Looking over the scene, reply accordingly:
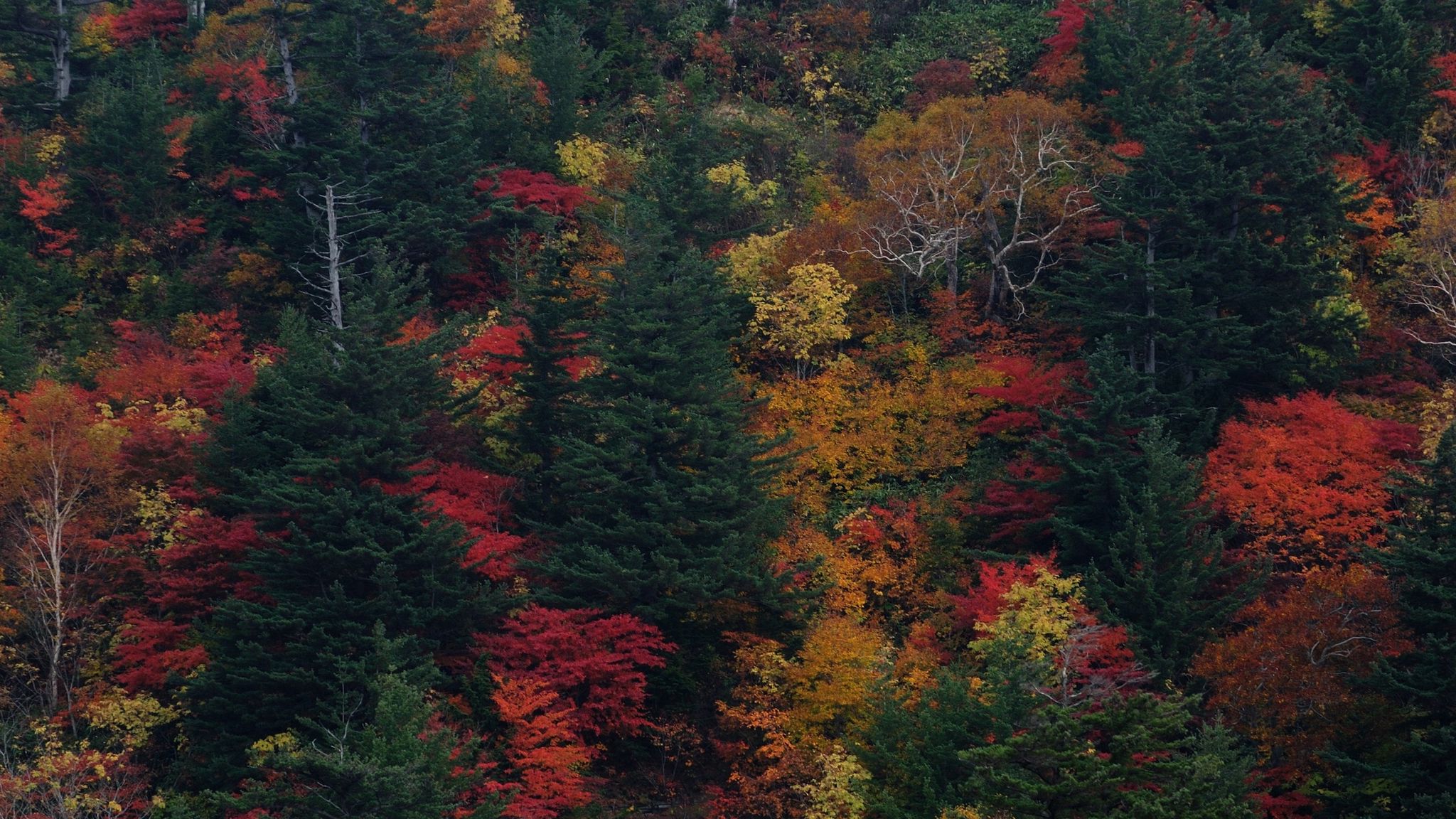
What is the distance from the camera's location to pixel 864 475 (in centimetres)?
3997

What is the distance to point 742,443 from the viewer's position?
35406 millimetres

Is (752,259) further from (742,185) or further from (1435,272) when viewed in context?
(1435,272)

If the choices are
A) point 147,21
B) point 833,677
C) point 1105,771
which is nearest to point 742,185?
point 833,677

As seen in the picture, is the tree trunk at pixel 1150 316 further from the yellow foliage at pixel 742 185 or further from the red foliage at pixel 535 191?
the red foliage at pixel 535 191

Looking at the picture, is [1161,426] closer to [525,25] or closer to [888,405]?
[888,405]

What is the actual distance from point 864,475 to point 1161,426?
911 cm

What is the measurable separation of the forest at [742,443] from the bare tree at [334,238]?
321 millimetres

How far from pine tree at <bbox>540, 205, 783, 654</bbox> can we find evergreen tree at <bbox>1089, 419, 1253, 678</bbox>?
8.18 m

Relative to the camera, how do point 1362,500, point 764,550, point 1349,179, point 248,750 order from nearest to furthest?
point 248,750 < point 1362,500 < point 764,550 < point 1349,179

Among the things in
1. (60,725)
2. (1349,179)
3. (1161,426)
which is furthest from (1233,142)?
(60,725)

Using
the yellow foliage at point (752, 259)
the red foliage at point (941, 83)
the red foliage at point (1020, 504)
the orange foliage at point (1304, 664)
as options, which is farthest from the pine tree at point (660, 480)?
the red foliage at point (941, 83)

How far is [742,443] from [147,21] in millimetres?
42396

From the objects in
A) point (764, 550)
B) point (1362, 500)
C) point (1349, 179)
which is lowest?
point (764, 550)

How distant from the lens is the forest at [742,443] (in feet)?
94.0
